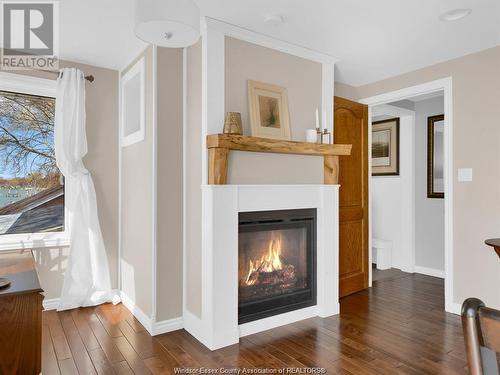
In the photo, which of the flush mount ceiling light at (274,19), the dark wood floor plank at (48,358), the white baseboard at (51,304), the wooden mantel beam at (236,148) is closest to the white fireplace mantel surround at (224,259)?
the wooden mantel beam at (236,148)

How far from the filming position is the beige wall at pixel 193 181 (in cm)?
288

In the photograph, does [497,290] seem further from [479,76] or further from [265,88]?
[265,88]

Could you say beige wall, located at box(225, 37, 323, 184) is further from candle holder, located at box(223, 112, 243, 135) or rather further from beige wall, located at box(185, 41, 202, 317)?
beige wall, located at box(185, 41, 202, 317)

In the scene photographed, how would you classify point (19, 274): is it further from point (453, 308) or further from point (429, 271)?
point (429, 271)

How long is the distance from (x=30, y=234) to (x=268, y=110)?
104 inches

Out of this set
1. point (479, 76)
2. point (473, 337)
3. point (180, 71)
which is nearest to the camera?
point (473, 337)

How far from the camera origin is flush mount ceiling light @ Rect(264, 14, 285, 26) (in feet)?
8.58

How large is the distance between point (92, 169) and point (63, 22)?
147 cm

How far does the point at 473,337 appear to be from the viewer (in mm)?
729

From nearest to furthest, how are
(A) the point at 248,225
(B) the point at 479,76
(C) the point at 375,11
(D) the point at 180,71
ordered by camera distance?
(C) the point at 375,11, (A) the point at 248,225, (D) the point at 180,71, (B) the point at 479,76

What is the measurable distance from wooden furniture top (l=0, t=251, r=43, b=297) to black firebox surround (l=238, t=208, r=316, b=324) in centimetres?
148

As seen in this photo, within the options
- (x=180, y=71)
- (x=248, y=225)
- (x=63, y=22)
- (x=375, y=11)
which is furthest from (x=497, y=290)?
(x=63, y=22)

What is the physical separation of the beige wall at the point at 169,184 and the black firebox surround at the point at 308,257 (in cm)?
61

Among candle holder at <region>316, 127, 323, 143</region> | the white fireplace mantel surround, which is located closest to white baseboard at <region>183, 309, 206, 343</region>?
the white fireplace mantel surround
